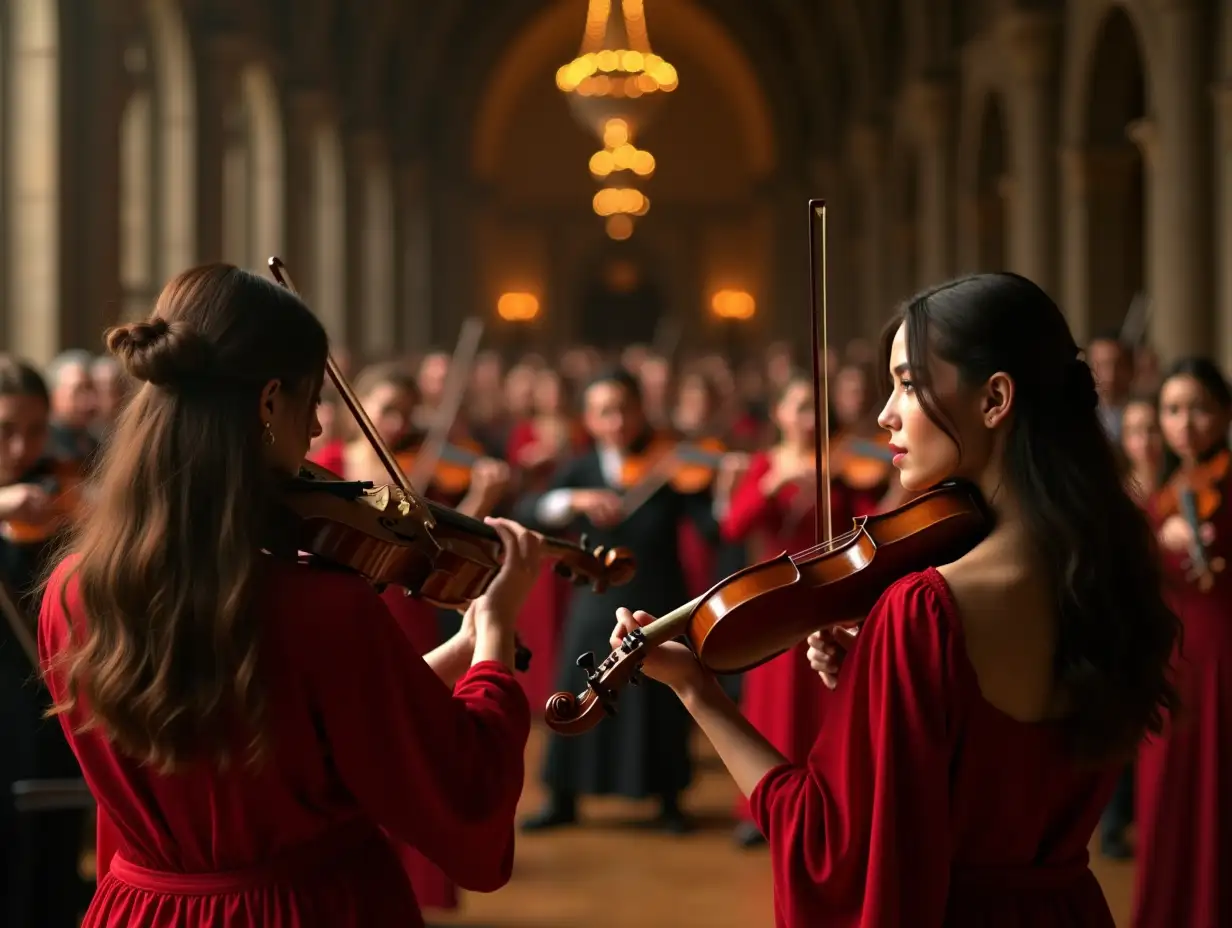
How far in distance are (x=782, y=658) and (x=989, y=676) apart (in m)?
4.37

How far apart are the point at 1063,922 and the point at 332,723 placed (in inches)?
42.5

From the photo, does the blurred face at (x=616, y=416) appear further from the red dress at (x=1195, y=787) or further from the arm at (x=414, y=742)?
the arm at (x=414, y=742)

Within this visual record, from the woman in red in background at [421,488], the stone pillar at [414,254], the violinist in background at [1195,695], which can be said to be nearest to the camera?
the violinist in background at [1195,695]

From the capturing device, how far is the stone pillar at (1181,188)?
10750 millimetres

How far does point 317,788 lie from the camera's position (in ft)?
7.38

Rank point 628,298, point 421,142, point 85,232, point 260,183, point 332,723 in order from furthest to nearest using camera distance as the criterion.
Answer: point 628,298 < point 421,142 < point 260,183 < point 85,232 < point 332,723

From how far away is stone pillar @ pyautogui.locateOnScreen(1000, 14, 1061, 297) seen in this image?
579 inches

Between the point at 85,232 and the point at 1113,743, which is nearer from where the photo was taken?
the point at 1113,743

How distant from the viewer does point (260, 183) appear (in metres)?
18.9

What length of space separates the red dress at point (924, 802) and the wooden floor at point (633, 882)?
138 inches

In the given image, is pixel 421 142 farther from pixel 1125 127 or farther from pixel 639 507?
pixel 639 507

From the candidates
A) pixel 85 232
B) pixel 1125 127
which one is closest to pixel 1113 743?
pixel 85 232

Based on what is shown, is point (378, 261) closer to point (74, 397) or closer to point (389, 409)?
point (74, 397)

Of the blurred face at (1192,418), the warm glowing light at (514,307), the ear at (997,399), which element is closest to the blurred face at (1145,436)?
the blurred face at (1192,418)
